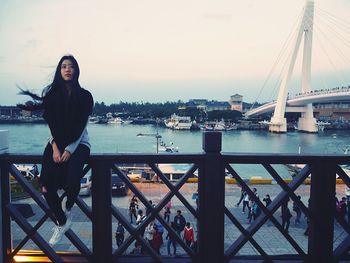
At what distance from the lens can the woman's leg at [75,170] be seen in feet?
5.79

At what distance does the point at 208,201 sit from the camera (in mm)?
1938

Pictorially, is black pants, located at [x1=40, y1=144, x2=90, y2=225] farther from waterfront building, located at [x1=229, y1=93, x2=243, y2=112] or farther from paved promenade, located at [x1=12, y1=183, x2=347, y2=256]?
waterfront building, located at [x1=229, y1=93, x2=243, y2=112]

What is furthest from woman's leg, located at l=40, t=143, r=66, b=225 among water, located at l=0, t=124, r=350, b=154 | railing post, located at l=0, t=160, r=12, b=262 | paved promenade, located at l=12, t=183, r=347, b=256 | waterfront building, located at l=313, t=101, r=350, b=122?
waterfront building, located at l=313, t=101, r=350, b=122

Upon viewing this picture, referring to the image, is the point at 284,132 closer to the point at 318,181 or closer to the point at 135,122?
the point at 135,122

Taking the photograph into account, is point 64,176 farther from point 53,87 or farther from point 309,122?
point 309,122

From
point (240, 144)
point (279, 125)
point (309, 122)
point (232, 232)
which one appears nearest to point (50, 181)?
point (232, 232)

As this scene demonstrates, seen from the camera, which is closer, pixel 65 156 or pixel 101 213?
pixel 65 156

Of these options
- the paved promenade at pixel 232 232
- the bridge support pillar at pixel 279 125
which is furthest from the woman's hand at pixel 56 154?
the bridge support pillar at pixel 279 125

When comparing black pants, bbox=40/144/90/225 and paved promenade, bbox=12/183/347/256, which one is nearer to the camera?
black pants, bbox=40/144/90/225

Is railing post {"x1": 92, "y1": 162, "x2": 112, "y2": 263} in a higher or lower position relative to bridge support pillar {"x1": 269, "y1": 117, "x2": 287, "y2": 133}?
higher

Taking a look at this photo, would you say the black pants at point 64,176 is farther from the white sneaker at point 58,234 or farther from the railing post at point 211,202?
the railing post at point 211,202

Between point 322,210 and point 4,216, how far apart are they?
1.90 metres

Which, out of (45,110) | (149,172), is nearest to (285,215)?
(45,110)

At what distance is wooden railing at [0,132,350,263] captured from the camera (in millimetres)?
1896
